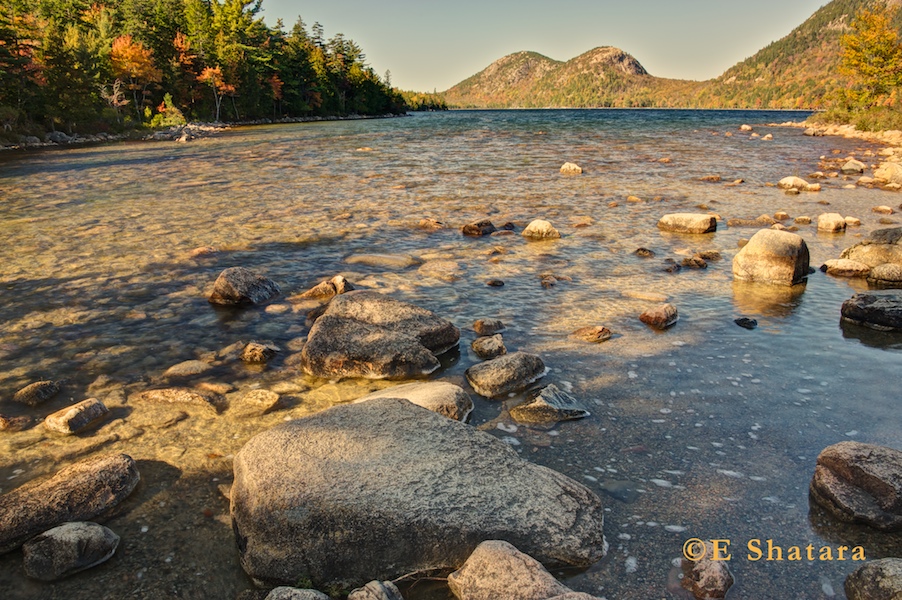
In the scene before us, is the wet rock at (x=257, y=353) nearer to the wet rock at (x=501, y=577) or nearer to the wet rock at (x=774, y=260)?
the wet rock at (x=501, y=577)

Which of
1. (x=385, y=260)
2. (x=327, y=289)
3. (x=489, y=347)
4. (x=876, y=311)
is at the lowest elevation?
(x=489, y=347)

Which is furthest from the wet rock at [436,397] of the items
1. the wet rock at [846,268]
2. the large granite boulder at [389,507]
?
the wet rock at [846,268]

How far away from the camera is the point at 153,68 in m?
66.4

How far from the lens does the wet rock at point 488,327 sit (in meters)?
8.16

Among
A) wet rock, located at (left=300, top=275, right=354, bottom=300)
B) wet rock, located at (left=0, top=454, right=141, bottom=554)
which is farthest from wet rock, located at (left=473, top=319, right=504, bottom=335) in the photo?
wet rock, located at (left=0, top=454, right=141, bottom=554)

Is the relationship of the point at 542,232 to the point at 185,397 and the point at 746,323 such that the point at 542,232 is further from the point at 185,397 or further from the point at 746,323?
the point at 185,397

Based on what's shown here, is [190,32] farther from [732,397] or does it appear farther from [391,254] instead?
[732,397]

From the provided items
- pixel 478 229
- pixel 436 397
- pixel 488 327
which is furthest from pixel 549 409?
pixel 478 229

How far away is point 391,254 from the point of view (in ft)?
41.0

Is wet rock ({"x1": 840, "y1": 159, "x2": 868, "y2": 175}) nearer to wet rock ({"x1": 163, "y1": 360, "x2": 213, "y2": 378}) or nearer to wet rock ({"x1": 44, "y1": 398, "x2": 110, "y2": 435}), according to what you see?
wet rock ({"x1": 163, "y1": 360, "x2": 213, "y2": 378})

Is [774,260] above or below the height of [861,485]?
above

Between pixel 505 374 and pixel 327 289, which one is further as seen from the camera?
pixel 327 289

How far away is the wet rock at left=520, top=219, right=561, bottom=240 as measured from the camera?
551 inches

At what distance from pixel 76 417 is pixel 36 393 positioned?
1.03 meters
